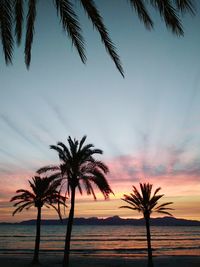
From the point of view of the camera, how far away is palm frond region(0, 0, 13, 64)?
6.29 m

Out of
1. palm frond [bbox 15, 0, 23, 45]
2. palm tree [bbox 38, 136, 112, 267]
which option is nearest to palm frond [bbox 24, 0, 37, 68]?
palm frond [bbox 15, 0, 23, 45]

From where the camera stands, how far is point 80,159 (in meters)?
27.3

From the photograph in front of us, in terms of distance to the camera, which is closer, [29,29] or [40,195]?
[29,29]

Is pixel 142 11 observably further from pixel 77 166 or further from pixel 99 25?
pixel 77 166

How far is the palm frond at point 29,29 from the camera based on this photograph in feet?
21.1

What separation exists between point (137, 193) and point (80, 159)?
7.16 m

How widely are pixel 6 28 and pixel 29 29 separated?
1.47ft

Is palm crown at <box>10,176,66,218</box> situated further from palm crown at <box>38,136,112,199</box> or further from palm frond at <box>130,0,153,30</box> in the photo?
palm frond at <box>130,0,153,30</box>

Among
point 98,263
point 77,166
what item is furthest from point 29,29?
point 98,263

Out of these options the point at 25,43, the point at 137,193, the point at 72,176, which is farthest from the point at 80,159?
the point at 25,43

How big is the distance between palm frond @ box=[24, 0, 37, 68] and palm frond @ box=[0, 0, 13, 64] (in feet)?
1.07

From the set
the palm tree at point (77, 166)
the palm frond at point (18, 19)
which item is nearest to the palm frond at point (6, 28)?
the palm frond at point (18, 19)

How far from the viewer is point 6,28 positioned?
6.61m

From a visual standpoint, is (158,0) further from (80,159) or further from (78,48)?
(80,159)
